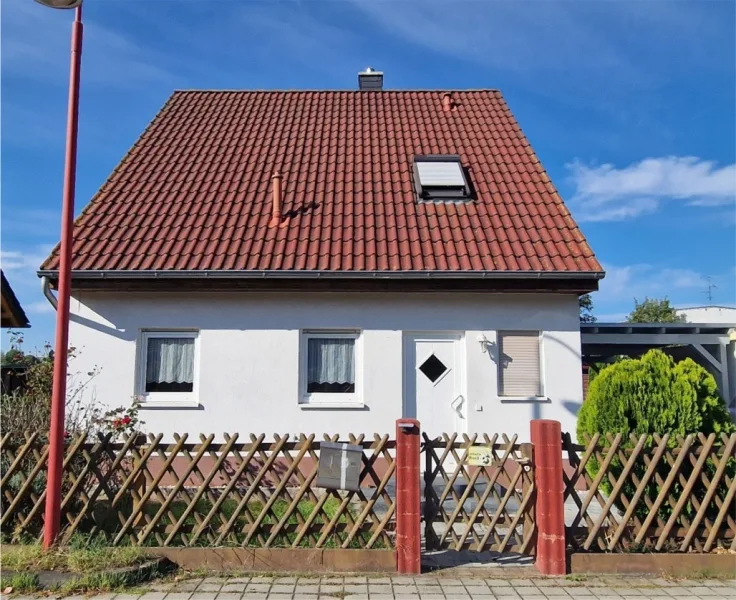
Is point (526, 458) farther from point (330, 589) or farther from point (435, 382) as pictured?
point (435, 382)

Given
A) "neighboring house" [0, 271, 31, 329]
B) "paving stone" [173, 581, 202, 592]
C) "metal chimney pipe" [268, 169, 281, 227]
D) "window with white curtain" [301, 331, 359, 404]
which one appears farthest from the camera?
"metal chimney pipe" [268, 169, 281, 227]

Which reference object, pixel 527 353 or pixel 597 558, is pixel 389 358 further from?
pixel 597 558

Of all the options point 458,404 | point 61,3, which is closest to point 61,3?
point 61,3

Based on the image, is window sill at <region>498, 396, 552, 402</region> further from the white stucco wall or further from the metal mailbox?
the metal mailbox

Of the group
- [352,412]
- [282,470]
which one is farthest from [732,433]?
[352,412]

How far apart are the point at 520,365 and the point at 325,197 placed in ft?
14.6

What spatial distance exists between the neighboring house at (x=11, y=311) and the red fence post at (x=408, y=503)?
16.8 feet

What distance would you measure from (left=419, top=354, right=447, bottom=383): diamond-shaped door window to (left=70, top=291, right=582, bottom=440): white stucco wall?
1.30 ft

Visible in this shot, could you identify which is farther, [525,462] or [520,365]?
[520,365]

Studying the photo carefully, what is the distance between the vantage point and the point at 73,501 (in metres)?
5.55

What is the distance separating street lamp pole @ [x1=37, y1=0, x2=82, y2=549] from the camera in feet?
16.8

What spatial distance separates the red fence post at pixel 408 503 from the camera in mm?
5086

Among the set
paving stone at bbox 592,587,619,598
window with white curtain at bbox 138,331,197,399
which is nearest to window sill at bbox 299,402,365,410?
window with white curtain at bbox 138,331,197,399

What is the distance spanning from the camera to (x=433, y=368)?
890cm
